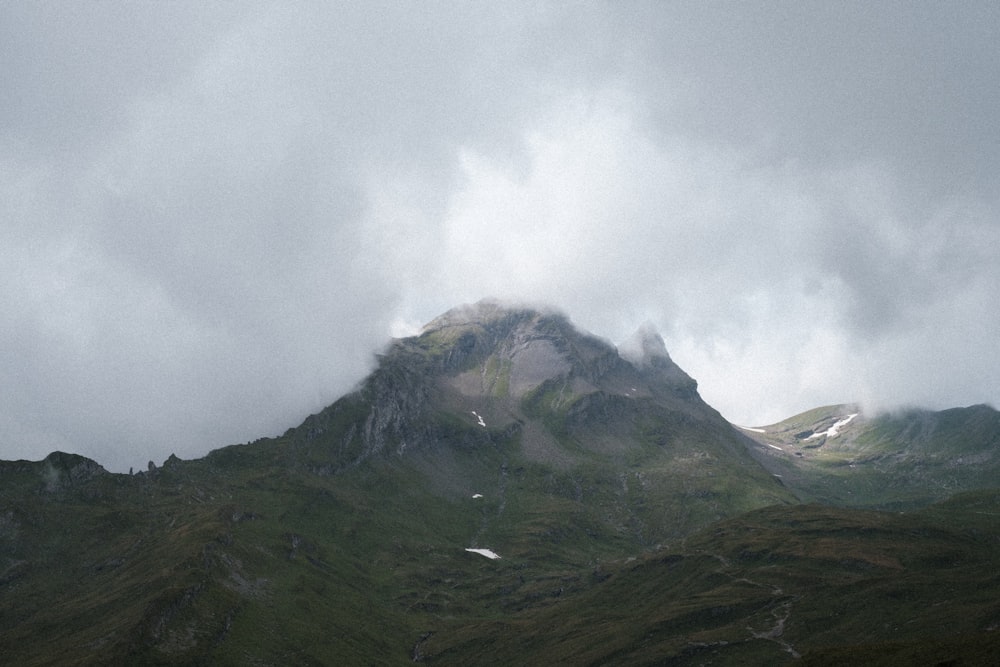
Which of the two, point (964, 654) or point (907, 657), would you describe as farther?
point (907, 657)

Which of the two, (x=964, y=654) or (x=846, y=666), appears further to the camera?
(x=846, y=666)

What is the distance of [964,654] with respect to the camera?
182000 millimetres

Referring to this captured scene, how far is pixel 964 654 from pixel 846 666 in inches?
1149

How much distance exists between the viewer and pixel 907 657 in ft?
639

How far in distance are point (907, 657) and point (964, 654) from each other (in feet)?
51.9

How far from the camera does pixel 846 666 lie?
19875cm

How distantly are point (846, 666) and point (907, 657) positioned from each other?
15.5m

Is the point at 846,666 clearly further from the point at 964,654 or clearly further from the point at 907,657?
the point at 964,654

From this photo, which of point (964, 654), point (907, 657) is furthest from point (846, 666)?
point (964, 654)
